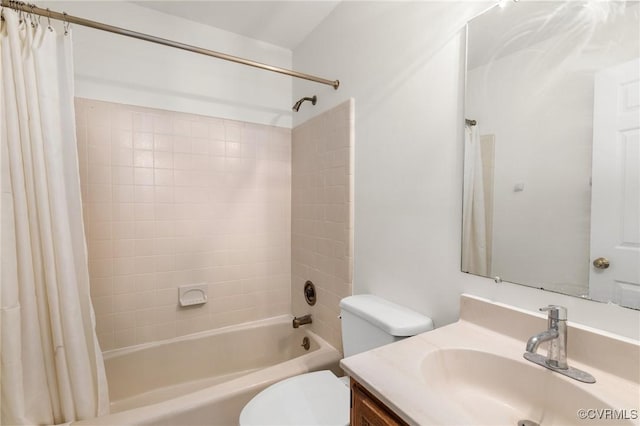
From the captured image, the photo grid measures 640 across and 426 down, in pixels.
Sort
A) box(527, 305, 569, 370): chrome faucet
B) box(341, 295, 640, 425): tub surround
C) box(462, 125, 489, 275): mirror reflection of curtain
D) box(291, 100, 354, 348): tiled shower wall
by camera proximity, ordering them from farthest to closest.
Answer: box(291, 100, 354, 348): tiled shower wall < box(462, 125, 489, 275): mirror reflection of curtain < box(527, 305, 569, 370): chrome faucet < box(341, 295, 640, 425): tub surround

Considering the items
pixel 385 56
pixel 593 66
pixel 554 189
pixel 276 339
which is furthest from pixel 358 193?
pixel 276 339

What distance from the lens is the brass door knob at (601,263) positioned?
28.8 inches

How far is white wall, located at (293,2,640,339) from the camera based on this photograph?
105 centimetres

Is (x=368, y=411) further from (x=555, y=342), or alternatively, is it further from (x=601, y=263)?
(x=601, y=263)

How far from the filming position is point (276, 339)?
82.7 inches

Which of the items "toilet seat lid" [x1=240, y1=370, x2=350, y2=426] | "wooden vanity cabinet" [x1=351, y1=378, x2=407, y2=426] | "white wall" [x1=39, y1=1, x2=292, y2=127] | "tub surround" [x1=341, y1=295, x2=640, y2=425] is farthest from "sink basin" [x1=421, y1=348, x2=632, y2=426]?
"white wall" [x1=39, y1=1, x2=292, y2=127]

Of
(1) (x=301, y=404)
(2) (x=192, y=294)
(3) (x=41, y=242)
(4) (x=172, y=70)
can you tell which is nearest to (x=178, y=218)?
(2) (x=192, y=294)

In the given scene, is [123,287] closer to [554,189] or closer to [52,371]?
[52,371]

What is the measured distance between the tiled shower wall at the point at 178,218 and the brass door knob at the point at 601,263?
5.82 ft

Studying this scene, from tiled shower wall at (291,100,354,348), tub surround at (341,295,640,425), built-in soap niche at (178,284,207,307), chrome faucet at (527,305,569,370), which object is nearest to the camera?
tub surround at (341,295,640,425)

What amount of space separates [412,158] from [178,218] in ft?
4.86

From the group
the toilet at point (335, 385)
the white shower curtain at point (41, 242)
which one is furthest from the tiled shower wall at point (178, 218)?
the toilet at point (335, 385)

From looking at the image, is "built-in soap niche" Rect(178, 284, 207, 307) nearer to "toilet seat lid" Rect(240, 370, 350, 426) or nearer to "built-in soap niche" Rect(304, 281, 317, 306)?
"built-in soap niche" Rect(304, 281, 317, 306)

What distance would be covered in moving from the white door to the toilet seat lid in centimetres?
92
